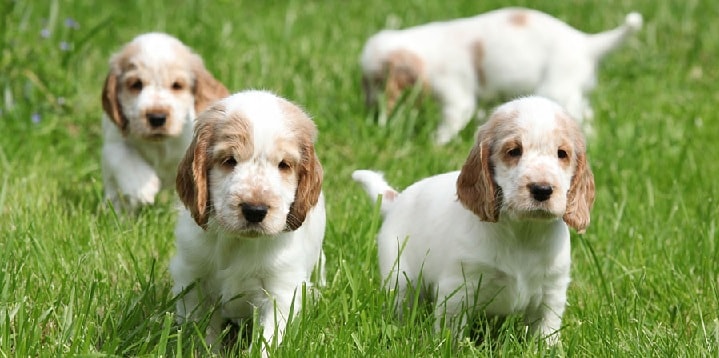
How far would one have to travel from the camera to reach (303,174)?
14.0ft

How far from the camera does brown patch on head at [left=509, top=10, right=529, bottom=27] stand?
8383 mm

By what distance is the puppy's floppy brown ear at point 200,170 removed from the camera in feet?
13.6

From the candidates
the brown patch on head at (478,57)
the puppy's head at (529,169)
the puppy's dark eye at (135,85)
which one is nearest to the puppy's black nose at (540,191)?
the puppy's head at (529,169)

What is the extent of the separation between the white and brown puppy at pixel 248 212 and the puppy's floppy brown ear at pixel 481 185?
0.60 metres

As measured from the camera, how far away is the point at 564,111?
4.42m

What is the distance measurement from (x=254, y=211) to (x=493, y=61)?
4.71m

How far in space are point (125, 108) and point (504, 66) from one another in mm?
3301

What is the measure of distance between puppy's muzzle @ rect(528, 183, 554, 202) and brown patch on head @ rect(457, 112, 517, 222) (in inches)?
8.6

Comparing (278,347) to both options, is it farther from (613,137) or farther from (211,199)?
A: (613,137)

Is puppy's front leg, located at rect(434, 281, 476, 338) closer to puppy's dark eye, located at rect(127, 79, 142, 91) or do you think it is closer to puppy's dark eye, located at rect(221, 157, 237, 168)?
puppy's dark eye, located at rect(221, 157, 237, 168)

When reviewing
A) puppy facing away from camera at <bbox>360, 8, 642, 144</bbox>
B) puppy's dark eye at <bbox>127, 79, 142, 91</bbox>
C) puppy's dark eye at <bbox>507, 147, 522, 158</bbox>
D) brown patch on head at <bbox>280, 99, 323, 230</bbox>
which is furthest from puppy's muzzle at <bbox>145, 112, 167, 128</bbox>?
puppy facing away from camera at <bbox>360, 8, 642, 144</bbox>

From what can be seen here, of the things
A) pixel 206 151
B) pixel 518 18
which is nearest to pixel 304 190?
pixel 206 151

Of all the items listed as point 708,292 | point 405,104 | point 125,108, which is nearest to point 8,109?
point 125,108

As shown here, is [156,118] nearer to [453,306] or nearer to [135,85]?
[135,85]
